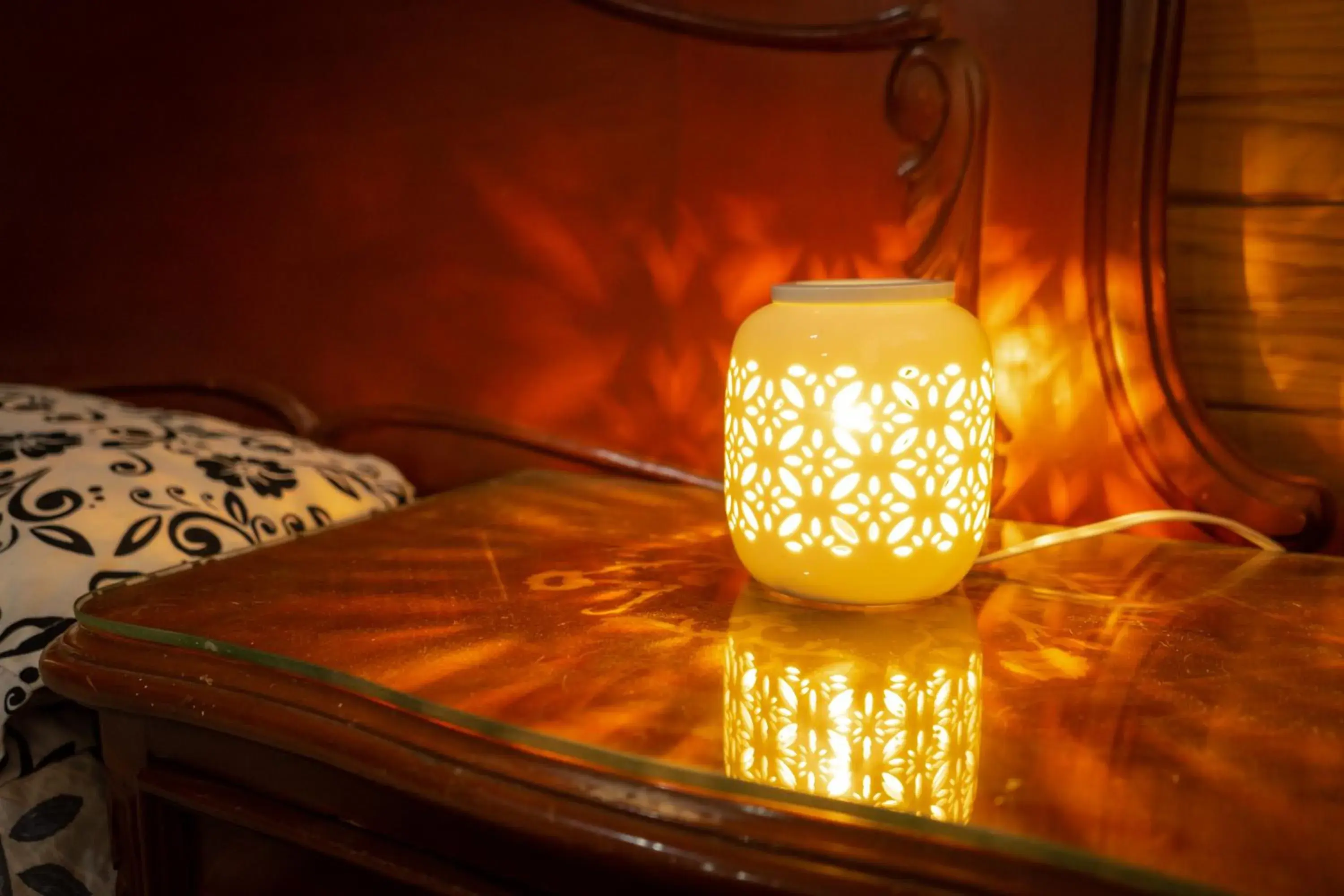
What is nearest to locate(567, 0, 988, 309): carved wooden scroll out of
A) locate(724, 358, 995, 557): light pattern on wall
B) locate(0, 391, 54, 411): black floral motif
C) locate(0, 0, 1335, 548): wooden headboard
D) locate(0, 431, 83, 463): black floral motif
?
locate(0, 0, 1335, 548): wooden headboard

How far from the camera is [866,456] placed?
0.54 metres

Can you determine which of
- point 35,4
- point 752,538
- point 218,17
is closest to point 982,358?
point 752,538

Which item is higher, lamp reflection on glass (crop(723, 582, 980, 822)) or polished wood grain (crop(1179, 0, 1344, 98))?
polished wood grain (crop(1179, 0, 1344, 98))

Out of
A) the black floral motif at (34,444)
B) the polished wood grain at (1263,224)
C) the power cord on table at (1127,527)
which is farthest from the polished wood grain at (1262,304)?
the black floral motif at (34,444)

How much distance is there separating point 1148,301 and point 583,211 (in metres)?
0.49

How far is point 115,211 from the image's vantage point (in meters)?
1.18

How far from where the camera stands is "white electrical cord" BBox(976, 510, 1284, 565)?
67 cm

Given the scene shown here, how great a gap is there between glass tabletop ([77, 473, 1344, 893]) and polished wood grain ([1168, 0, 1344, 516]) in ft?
0.39

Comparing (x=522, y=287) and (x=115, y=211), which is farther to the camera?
(x=115, y=211)

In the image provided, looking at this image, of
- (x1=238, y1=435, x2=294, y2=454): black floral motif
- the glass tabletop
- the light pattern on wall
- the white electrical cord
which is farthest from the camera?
(x1=238, y1=435, x2=294, y2=454): black floral motif

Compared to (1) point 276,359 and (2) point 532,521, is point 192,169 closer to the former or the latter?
(1) point 276,359

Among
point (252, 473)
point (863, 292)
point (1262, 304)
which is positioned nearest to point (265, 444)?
point (252, 473)

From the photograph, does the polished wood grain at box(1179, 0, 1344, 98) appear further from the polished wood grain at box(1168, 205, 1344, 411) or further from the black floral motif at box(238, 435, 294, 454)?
the black floral motif at box(238, 435, 294, 454)

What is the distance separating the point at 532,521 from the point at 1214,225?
0.55 m
